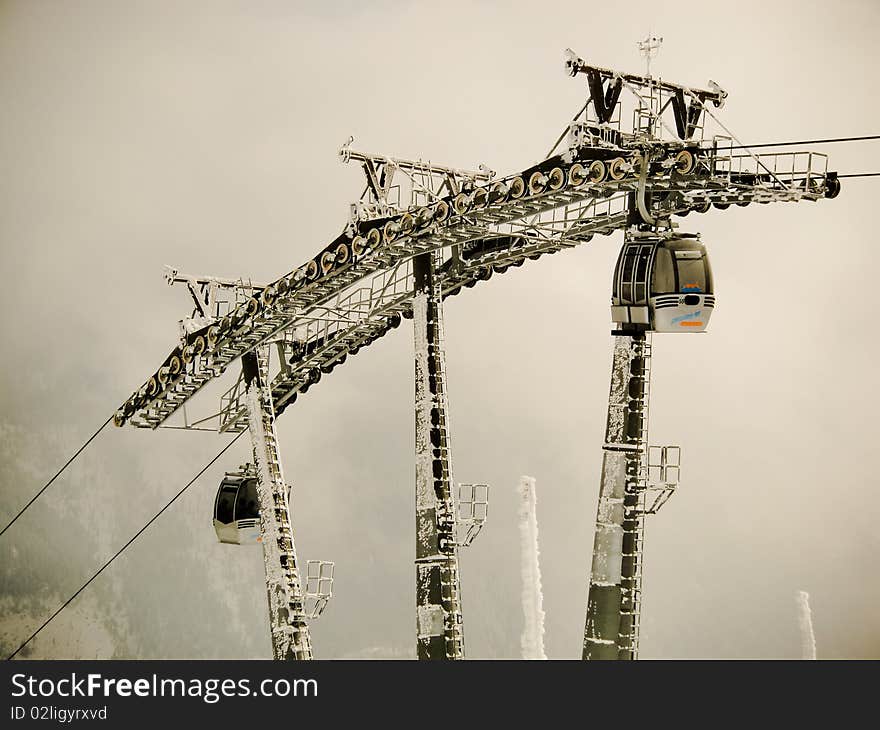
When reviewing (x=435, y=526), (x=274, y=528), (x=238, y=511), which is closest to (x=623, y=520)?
(x=435, y=526)

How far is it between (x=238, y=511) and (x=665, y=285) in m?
10.4

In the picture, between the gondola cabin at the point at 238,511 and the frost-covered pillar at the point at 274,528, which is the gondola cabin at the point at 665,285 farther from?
the gondola cabin at the point at 238,511

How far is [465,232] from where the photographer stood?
18250 mm

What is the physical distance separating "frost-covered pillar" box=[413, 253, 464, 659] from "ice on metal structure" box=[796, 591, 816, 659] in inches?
245

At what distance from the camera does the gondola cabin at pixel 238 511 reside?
76.4ft

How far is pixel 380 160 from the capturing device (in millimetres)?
20141

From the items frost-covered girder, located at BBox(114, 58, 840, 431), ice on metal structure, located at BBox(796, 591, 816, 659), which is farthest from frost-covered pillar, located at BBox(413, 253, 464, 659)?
ice on metal structure, located at BBox(796, 591, 816, 659)

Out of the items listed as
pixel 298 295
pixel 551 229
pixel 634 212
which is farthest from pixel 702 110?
pixel 298 295

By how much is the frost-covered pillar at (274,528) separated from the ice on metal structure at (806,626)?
26.0 feet

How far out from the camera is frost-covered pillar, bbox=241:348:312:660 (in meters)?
21.6

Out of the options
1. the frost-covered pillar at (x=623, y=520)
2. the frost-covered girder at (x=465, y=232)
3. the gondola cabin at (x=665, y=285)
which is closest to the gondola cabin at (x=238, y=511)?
the frost-covered girder at (x=465, y=232)

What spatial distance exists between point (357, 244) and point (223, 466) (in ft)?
45.2

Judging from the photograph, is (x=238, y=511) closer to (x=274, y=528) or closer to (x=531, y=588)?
(x=274, y=528)

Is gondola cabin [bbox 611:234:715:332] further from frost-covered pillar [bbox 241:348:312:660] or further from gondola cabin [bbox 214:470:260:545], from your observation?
gondola cabin [bbox 214:470:260:545]
